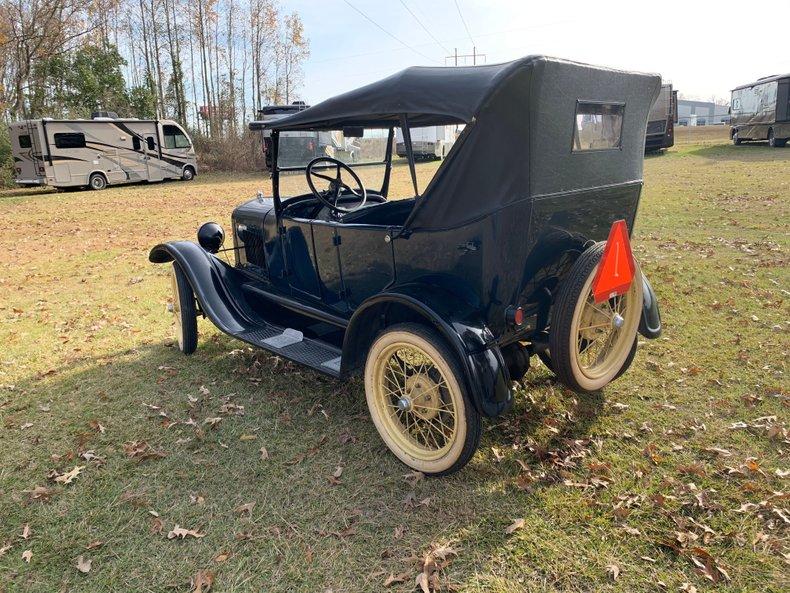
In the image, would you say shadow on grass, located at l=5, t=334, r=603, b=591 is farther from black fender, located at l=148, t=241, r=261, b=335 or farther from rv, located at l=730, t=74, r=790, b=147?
rv, located at l=730, t=74, r=790, b=147

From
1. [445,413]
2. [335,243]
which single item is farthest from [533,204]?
[335,243]

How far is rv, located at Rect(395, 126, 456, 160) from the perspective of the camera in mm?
3225

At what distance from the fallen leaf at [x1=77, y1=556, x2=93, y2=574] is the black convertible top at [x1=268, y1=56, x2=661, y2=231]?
2.28 m

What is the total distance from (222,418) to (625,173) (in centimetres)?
305

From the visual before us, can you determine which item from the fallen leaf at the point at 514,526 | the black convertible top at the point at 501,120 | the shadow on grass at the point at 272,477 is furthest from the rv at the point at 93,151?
the fallen leaf at the point at 514,526

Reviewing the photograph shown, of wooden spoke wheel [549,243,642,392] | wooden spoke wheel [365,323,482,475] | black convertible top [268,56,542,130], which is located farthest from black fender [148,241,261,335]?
wooden spoke wheel [549,243,642,392]

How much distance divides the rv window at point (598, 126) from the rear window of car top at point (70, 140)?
20.0 metres

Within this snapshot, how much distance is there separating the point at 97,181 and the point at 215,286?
18127 mm

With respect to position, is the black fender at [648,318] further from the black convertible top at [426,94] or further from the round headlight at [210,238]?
the round headlight at [210,238]

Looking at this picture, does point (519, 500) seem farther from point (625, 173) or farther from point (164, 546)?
point (625, 173)

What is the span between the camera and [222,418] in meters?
3.68

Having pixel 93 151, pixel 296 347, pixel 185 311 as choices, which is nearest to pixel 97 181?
pixel 93 151

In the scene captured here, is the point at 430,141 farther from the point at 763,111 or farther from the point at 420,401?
the point at 763,111

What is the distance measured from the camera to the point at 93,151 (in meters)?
18.9
